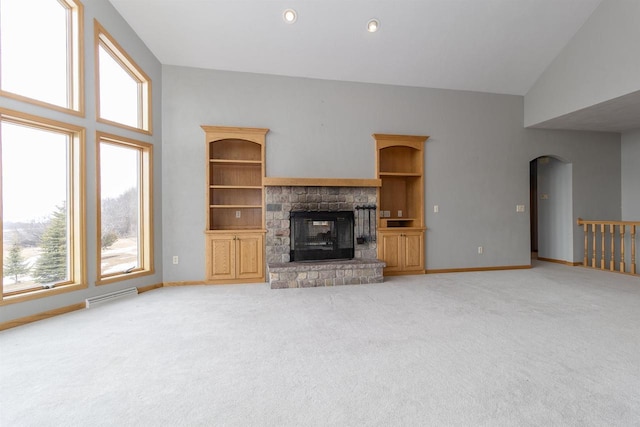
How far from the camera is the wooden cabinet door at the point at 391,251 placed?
5199 mm

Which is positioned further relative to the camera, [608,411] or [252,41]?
[252,41]

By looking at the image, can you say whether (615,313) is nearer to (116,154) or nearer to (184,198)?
→ (184,198)

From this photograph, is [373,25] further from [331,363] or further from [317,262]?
[331,363]

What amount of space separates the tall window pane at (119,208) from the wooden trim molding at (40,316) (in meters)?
0.51

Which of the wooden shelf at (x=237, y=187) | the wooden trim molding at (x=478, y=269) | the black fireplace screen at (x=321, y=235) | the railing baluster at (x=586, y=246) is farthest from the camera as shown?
the railing baluster at (x=586, y=246)

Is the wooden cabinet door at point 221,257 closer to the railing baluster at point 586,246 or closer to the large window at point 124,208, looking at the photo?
the large window at point 124,208

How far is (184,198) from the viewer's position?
15.4ft

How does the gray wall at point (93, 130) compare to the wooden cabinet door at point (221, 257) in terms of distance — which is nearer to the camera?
the gray wall at point (93, 130)

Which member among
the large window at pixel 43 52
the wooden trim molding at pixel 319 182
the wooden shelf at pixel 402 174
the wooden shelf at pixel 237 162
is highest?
the large window at pixel 43 52

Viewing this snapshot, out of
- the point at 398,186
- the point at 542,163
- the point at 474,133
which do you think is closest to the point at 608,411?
the point at 398,186

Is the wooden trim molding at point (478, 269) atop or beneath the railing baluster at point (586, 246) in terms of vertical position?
beneath

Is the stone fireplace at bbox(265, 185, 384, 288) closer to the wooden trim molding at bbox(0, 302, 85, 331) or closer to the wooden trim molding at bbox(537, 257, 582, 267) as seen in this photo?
the wooden trim molding at bbox(0, 302, 85, 331)

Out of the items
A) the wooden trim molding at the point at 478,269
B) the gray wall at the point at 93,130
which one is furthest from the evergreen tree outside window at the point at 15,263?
the wooden trim molding at the point at 478,269

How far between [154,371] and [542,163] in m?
7.83
